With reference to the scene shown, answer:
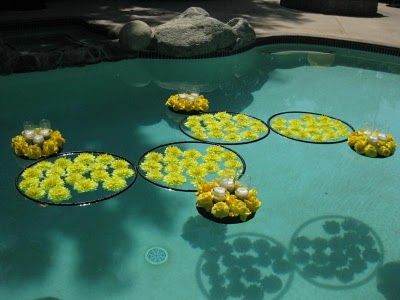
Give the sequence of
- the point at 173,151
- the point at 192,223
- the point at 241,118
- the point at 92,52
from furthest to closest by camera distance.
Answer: the point at 92,52 → the point at 241,118 → the point at 173,151 → the point at 192,223

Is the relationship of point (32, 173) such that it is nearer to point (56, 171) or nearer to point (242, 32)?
point (56, 171)

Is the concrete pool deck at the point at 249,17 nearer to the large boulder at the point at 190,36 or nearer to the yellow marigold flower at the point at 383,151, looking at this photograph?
the large boulder at the point at 190,36

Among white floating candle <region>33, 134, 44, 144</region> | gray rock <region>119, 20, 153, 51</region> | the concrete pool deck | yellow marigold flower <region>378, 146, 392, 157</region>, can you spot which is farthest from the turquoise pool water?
the concrete pool deck

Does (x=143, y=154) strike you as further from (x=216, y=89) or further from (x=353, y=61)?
(x=353, y=61)

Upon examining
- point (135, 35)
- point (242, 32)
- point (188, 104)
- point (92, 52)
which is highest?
point (135, 35)

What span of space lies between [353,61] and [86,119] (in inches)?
325

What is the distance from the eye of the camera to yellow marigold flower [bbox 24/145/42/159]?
6488 millimetres

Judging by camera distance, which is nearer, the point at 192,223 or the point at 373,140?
the point at 192,223

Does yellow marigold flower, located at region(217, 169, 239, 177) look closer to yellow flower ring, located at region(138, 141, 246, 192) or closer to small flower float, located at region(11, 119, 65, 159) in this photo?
yellow flower ring, located at region(138, 141, 246, 192)

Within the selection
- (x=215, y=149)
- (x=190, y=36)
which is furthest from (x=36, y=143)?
(x=190, y=36)

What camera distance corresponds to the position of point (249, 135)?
25.1 ft

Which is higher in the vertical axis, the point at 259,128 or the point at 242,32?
the point at 242,32

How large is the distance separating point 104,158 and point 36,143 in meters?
1.03

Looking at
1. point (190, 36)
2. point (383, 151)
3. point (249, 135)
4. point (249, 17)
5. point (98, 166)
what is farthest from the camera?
point (249, 17)
